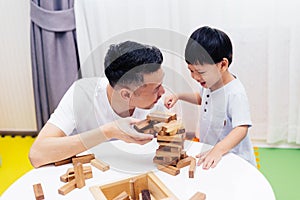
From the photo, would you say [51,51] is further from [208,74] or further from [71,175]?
[71,175]

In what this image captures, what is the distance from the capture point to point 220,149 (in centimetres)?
109

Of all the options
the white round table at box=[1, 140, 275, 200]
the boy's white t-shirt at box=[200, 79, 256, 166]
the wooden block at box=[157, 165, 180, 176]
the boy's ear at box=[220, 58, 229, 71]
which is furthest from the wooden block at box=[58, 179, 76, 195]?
the boy's ear at box=[220, 58, 229, 71]

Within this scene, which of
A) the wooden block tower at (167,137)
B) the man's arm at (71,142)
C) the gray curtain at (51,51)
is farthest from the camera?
the gray curtain at (51,51)

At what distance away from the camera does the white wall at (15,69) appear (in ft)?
7.44

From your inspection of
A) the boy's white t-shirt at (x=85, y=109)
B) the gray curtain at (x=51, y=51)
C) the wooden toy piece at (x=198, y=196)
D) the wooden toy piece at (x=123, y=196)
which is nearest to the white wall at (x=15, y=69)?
the gray curtain at (x=51, y=51)

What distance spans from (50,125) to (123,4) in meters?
1.09

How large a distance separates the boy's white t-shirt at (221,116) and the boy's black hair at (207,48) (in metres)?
0.12

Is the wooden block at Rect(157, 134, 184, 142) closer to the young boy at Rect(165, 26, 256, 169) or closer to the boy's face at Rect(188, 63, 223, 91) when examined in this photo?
the young boy at Rect(165, 26, 256, 169)

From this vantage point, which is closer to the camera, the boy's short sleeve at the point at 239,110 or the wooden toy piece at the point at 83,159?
the wooden toy piece at the point at 83,159

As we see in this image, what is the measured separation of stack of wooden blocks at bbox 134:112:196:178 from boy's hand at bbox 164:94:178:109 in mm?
146

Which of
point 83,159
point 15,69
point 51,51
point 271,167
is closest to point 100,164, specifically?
point 83,159

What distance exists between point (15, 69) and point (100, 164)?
5.18 feet

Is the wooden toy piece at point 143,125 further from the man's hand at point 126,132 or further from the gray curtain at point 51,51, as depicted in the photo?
the gray curtain at point 51,51

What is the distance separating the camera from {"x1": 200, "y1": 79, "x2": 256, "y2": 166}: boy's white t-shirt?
4.21 feet
